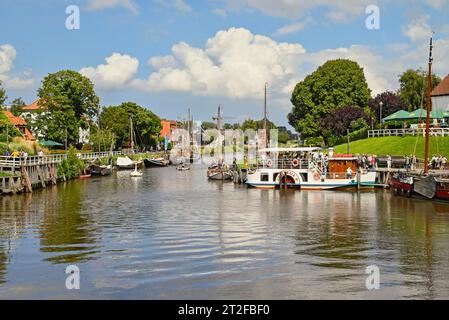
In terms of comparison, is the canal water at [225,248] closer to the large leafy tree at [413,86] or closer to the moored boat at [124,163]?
the moored boat at [124,163]

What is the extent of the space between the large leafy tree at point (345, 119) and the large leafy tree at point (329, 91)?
6654mm

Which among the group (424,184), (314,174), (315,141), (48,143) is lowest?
(424,184)

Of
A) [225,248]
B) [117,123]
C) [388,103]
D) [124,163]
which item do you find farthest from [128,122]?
[225,248]

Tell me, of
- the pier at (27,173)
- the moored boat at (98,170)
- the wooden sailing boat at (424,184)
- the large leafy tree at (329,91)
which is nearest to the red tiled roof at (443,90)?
the large leafy tree at (329,91)

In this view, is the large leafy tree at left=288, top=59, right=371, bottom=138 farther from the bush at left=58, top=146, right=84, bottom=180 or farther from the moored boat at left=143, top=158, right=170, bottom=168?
the bush at left=58, top=146, right=84, bottom=180

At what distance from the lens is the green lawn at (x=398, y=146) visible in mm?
59938

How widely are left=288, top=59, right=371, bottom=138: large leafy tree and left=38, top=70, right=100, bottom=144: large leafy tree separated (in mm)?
39275

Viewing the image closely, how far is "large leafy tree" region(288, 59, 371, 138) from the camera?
96.9 meters

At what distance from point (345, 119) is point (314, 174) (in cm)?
3297

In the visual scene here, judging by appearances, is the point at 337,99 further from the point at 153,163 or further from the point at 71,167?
the point at 71,167

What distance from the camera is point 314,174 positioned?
180 feet

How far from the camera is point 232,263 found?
2156 cm
